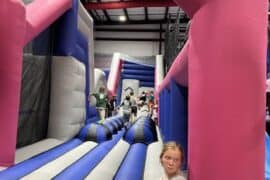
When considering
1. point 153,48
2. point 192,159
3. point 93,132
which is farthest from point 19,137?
point 153,48

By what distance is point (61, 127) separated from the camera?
3.04m

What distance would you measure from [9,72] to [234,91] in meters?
1.31

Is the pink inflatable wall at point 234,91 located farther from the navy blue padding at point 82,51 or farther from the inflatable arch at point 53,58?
the navy blue padding at point 82,51

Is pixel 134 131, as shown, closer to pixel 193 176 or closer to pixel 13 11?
pixel 13 11

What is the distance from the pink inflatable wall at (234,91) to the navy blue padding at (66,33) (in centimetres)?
243

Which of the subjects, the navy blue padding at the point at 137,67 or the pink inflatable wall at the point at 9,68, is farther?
the navy blue padding at the point at 137,67

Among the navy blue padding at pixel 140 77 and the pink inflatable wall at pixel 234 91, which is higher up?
the navy blue padding at pixel 140 77

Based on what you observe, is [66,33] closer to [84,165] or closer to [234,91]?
[84,165]

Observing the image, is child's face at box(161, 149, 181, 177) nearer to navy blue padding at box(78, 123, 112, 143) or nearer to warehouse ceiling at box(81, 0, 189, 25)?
navy blue padding at box(78, 123, 112, 143)

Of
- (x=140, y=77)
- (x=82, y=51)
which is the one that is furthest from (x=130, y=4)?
(x=82, y=51)

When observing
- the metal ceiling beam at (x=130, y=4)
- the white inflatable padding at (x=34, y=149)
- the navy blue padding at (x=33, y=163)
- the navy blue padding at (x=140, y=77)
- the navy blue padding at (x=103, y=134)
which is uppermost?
the metal ceiling beam at (x=130, y=4)

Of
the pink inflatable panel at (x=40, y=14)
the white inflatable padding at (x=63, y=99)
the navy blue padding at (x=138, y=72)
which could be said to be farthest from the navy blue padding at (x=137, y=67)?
the pink inflatable panel at (x=40, y=14)

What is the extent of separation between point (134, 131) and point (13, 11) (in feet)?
6.50

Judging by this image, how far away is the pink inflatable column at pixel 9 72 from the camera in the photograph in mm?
1755
